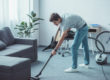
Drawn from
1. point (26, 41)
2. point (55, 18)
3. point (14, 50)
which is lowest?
point (14, 50)

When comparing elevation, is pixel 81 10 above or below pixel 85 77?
above

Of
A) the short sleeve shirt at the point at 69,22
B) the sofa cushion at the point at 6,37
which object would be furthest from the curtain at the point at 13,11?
the short sleeve shirt at the point at 69,22

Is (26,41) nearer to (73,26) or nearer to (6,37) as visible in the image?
(6,37)

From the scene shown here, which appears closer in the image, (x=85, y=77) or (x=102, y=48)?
(x=85, y=77)

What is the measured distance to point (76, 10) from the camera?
19.2 feet

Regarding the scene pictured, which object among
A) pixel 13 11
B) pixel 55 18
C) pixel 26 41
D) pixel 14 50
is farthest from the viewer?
pixel 13 11

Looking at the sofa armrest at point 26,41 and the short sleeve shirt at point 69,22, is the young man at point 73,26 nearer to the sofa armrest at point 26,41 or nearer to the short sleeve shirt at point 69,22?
the short sleeve shirt at point 69,22

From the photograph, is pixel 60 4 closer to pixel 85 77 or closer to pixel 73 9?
pixel 73 9

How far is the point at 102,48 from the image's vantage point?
18.1 ft

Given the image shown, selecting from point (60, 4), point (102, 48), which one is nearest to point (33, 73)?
point (102, 48)

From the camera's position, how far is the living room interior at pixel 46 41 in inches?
145

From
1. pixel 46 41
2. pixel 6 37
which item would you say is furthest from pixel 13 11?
pixel 46 41

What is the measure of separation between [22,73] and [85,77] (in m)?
1.21

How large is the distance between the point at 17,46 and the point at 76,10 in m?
2.20
